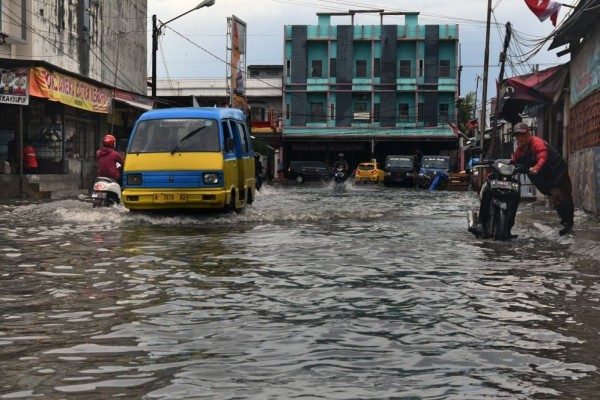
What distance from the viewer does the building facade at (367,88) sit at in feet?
216

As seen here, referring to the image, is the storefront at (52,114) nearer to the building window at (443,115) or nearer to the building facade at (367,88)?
the building facade at (367,88)

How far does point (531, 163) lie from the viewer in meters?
12.6

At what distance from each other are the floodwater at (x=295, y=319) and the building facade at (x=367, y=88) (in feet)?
179

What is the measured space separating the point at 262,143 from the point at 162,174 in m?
47.1

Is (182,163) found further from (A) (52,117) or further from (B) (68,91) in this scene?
(A) (52,117)

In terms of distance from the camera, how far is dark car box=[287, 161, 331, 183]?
6025 centimetres

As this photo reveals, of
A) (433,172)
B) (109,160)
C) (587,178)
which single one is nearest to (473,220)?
(587,178)

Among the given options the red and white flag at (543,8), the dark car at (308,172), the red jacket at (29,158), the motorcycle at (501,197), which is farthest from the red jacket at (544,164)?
the dark car at (308,172)

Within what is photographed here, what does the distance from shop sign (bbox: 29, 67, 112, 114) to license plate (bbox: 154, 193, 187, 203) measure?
1238 centimetres

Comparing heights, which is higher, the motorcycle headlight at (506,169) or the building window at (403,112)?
the building window at (403,112)

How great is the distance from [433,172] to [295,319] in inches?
1612

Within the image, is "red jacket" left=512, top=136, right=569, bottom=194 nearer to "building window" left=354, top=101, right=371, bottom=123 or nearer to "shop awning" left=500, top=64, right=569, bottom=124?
"shop awning" left=500, top=64, right=569, bottom=124

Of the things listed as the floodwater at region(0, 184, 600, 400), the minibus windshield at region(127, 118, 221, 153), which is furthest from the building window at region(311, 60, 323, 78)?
the floodwater at region(0, 184, 600, 400)

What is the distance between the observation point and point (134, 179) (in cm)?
1548
